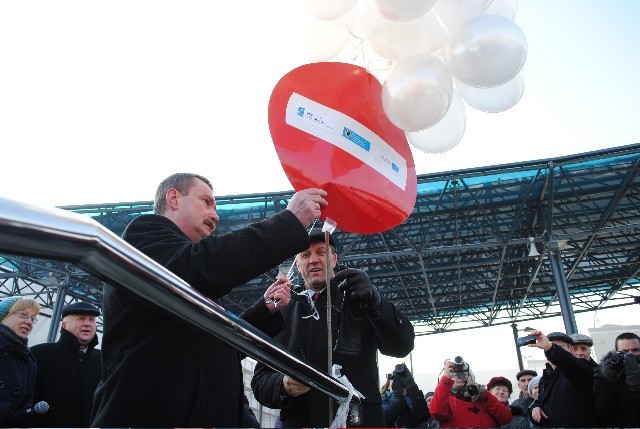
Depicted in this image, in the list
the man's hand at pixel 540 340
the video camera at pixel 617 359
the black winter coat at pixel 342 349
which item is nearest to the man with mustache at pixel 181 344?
the black winter coat at pixel 342 349

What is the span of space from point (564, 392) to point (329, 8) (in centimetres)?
316

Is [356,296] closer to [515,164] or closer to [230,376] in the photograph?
[230,376]

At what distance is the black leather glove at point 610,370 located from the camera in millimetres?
3004

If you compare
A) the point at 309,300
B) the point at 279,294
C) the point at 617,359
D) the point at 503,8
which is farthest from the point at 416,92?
the point at 617,359

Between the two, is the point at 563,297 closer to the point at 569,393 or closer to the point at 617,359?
the point at 569,393

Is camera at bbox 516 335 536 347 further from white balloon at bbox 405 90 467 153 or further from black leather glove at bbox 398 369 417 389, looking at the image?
white balloon at bbox 405 90 467 153

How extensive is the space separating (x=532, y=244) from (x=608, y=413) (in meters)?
7.88

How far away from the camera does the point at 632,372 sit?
2.95 m

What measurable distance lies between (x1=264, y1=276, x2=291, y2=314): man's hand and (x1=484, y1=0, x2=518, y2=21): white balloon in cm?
130

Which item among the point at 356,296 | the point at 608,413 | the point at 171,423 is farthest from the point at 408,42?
the point at 608,413

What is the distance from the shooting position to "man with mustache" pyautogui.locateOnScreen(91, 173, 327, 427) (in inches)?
43.1

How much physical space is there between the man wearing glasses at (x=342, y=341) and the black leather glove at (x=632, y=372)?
1.79 meters

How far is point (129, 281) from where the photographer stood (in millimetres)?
647

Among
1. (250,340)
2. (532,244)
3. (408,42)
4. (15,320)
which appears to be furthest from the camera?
(532,244)
